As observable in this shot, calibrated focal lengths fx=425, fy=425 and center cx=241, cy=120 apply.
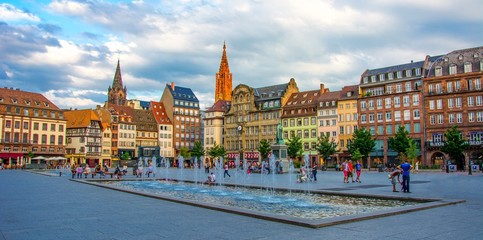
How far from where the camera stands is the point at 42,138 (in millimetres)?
90062

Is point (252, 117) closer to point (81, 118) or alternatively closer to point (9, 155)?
point (81, 118)

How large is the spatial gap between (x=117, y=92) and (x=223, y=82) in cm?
4071

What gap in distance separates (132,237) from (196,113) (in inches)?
4657

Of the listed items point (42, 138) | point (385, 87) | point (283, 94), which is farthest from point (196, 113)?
point (385, 87)

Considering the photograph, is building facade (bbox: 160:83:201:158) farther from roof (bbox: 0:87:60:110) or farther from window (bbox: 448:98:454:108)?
window (bbox: 448:98:454:108)

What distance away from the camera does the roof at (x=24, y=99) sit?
3383 inches

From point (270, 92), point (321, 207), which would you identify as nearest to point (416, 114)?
point (270, 92)

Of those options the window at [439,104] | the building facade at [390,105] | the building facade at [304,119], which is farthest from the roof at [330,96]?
the window at [439,104]

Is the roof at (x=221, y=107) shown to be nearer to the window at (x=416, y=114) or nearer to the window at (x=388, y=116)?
the window at (x=388, y=116)

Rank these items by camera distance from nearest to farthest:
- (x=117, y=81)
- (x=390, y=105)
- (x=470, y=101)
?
(x=470, y=101), (x=390, y=105), (x=117, y=81)

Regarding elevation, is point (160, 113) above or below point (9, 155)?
above

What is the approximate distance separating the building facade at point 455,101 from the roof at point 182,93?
7055cm

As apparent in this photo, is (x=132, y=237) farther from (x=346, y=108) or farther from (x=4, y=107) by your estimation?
(x=4, y=107)

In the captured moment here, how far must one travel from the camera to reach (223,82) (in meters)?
162
